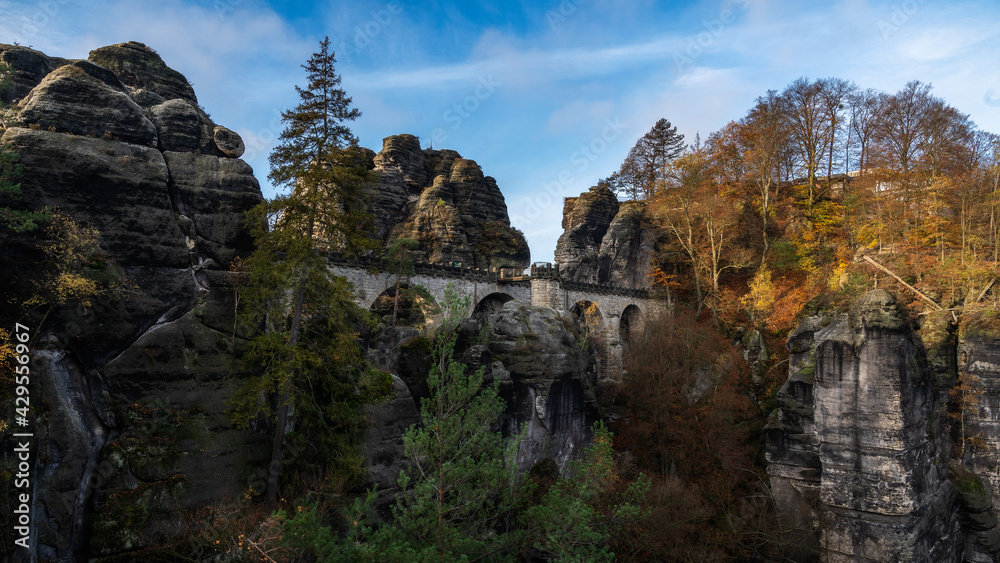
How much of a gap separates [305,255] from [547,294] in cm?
1784

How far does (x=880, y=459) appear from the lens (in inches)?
564

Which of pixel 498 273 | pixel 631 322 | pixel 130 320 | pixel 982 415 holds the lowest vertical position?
pixel 982 415

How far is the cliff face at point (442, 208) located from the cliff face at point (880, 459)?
2288 centimetres

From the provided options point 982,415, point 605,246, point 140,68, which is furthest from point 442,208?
point 982,415

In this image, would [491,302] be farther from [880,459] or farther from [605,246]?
[880,459]

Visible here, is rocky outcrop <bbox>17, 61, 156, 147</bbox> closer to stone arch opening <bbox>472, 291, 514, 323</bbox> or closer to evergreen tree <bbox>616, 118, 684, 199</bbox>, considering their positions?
stone arch opening <bbox>472, 291, 514, 323</bbox>

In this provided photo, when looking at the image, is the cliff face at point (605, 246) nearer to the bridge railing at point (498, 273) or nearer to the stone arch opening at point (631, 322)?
the bridge railing at point (498, 273)

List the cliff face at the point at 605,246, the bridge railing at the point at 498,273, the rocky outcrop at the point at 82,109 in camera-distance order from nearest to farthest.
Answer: the rocky outcrop at the point at 82,109 → the bridge railing at the point at 498,273 → the cliff face at the point at 605,246

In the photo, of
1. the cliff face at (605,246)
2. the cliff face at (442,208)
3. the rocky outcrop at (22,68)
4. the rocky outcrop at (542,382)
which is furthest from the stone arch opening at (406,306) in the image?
the cliff face at (605,246)

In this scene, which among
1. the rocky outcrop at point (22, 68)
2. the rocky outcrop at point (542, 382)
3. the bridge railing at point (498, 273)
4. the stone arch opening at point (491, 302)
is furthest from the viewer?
the stone arch opening at point (491, 302)

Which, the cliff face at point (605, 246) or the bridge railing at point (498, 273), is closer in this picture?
the bridge railing at point (498, 273)

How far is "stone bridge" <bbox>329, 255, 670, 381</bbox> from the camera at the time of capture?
23.5m

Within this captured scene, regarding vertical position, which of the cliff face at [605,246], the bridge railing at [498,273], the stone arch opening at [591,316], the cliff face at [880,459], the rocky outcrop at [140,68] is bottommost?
the cliff face at [880,459]

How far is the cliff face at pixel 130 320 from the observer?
9.75 m
